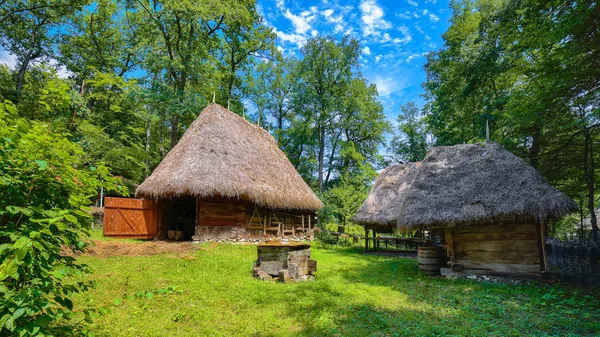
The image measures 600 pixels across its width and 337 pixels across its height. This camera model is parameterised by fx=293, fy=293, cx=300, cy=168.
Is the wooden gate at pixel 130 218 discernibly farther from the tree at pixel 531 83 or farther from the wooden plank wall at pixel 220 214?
the tree at pixel 531 83

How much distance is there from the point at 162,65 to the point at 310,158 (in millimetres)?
16915

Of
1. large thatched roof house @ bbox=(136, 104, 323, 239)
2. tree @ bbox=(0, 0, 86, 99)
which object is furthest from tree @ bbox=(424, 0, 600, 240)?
tree @ bbox=(0, 0, 86, 99)

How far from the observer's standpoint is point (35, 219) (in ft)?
6.23

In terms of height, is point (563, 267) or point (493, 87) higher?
point (493, 87)

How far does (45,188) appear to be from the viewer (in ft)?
7.33

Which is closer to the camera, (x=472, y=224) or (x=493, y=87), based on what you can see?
(x=472, y=224)

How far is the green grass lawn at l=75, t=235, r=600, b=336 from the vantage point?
4.48m

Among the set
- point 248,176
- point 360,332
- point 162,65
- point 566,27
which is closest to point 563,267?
point 566,27

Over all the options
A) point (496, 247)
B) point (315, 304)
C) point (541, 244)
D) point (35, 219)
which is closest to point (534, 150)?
point (541, 244)

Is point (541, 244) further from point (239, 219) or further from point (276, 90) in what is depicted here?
point (276, 90)

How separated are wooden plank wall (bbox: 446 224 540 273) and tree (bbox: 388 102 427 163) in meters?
24.4

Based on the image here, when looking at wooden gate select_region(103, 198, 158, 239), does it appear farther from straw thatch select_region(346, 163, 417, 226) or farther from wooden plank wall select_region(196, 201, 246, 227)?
straw thatch select_region(346, 163, 417, 226)

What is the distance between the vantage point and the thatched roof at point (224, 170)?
39.2ft

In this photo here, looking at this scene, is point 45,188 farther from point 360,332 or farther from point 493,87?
point 493,87
